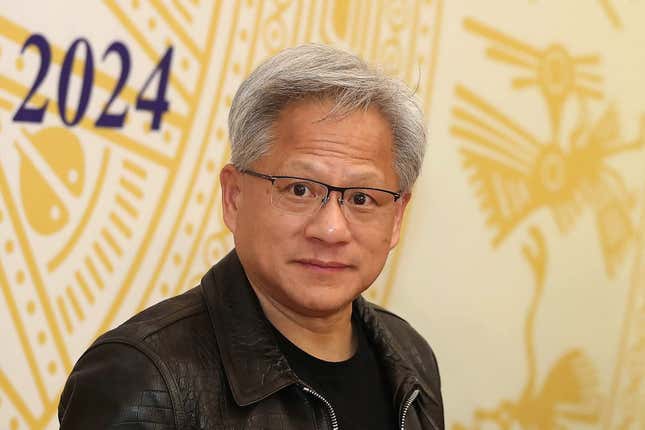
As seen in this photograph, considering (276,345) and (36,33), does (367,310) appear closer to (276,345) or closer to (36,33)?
(276,345)

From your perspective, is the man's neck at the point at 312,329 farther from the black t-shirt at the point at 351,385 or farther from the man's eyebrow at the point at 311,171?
the man's eyebrow at the point at 311,171

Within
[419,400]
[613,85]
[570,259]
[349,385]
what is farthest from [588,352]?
[349,385]

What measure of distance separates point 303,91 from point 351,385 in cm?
58

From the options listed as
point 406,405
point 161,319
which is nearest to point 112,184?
point 161,319

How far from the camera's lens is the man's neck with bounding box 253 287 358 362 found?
1754 millimetres

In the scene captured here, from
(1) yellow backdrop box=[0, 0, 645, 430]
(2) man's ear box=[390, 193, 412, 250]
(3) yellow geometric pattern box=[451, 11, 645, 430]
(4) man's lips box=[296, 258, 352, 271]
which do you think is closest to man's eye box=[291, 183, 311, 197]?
(4) man's lips box=[296, 258, 352, 271]

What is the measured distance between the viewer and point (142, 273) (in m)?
2.22

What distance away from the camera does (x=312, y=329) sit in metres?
1.78

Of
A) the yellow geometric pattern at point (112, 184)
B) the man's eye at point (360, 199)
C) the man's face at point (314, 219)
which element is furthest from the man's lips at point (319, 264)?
the yellow geometric pattern at point (112, 184)

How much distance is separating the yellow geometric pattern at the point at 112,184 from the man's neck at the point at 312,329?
544mm

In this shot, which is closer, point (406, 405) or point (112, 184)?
point (406, 405)

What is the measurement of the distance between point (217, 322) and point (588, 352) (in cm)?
168

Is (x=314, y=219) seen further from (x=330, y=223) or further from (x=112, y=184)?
(x=112, y=184)

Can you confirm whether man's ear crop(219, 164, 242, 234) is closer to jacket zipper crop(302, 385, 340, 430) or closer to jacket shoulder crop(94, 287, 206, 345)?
jacket shoulder crop(94, 287, 206, 345)
